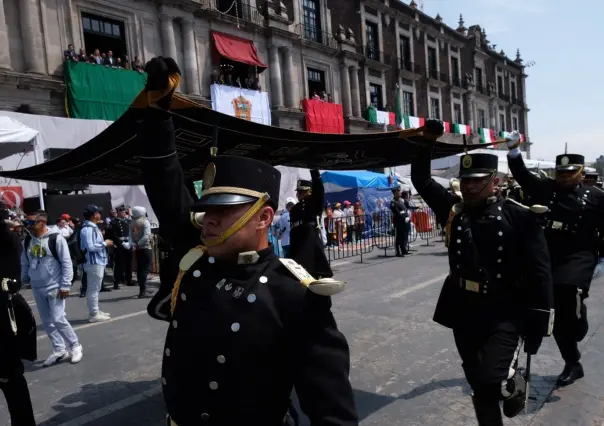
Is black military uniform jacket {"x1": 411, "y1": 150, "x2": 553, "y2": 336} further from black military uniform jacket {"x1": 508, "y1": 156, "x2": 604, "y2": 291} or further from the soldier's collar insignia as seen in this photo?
the soldier's collar insignia

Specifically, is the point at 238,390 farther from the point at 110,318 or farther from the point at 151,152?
the point at 110,318

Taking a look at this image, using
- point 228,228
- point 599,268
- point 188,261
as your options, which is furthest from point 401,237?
point 228,228

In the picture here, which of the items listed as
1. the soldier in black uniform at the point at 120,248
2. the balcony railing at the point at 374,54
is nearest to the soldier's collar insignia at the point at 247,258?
the soldier in black uniform at the point at 120,248

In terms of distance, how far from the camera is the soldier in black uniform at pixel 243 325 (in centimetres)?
169

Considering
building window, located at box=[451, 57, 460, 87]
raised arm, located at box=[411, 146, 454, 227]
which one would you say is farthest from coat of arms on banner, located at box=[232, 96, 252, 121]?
building window, located at box=[451, 57, 460, 87]

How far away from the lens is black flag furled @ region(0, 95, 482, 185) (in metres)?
3.53

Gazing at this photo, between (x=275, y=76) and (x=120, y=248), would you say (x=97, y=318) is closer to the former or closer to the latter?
(x=120, y=248)

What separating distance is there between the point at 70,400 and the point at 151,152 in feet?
12.4

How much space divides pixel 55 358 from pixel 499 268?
536 cm

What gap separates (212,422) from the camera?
178 centimetres

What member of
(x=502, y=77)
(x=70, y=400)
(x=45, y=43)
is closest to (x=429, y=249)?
(x=70, y=400)

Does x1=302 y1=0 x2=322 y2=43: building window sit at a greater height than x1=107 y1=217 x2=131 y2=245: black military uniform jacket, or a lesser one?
greater

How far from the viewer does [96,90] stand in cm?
1770

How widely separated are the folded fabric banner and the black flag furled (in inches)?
681
